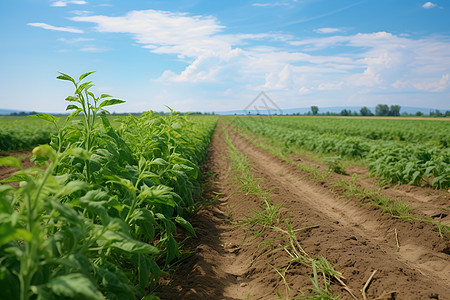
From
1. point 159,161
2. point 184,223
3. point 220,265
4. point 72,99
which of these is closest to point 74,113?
point 72,99

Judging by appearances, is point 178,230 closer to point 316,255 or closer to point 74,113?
point 316,255

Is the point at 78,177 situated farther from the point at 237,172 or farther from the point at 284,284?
the point at 237,172

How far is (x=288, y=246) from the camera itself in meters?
3.81

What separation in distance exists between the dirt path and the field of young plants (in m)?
0.02

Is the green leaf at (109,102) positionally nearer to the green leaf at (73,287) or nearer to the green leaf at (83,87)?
the green leaf at (83,87)

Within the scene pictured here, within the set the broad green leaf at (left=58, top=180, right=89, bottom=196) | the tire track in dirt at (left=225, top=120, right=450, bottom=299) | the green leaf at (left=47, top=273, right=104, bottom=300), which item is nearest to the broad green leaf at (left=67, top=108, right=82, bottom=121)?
the broad green leaf at (left=58, top=180, right=89, bottom=196)

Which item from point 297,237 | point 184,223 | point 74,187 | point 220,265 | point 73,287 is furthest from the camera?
point 297,237

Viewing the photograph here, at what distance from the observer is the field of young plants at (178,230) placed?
4.93ft

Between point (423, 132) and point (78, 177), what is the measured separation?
22969 millimetres

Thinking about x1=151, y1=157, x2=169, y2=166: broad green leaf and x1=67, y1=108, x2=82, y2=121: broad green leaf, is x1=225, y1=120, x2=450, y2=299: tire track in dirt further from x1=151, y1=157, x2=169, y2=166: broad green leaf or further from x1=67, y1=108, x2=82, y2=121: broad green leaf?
x1=67, y1=108, x2=82, y2=121: broad green leaf

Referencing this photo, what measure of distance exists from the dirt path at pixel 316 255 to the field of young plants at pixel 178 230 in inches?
0.7

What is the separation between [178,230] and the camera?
4.46 meters

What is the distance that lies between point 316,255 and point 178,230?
6.44 ft

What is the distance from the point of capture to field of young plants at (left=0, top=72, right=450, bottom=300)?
4.93 feet
